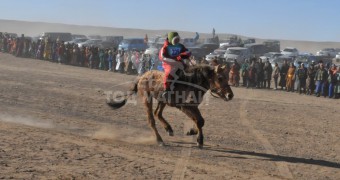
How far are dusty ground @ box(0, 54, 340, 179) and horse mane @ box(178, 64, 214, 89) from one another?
1.44 metres

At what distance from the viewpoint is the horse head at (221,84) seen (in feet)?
35.1

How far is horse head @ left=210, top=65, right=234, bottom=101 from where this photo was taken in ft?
35.1

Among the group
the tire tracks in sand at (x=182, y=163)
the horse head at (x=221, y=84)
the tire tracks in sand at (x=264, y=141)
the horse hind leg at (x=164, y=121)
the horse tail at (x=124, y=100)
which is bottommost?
the tire tracks in sand at (x=264, y=141)

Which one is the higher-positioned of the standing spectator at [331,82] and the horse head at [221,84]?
the horse head at [221,84]

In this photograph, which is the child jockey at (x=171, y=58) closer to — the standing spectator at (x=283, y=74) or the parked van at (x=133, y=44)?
the standing spectator at (x=283, y=74)

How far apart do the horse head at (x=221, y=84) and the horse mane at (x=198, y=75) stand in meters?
0.12

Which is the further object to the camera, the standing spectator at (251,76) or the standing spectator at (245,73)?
the standing spectator at (245,73)

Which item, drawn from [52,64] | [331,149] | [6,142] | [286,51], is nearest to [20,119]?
[6,142]

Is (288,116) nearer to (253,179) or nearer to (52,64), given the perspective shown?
(253,179)

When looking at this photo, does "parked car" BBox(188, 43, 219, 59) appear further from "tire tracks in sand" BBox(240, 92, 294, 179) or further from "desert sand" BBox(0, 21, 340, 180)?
"tire tracks in sand" BBox(240, 92, 294, 179)

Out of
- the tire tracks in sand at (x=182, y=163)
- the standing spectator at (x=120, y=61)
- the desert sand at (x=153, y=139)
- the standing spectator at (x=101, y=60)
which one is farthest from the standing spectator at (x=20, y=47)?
the tire tracks in sand at (x=182, y=163)

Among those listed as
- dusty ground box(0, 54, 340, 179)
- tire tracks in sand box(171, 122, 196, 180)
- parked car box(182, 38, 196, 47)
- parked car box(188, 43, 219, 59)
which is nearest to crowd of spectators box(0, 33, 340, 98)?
dusty ground box(0, 54, 340, 179)

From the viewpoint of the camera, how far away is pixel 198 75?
10.9 metres

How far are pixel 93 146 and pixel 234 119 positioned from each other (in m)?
6.38
